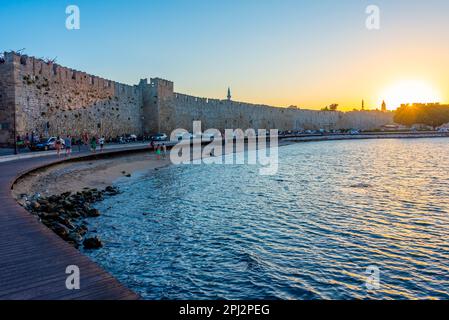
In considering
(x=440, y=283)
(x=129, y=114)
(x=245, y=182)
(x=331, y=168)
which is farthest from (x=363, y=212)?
(x=129, y=114)

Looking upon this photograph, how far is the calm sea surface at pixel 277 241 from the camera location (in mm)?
5840

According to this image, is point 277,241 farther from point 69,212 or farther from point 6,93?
point 6,93

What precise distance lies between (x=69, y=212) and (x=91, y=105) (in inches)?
824

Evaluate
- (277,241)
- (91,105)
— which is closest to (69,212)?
(277,241)

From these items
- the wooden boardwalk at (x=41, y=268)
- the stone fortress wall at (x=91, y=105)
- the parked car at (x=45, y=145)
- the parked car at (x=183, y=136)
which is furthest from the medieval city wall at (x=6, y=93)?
the parked car at (x=183, y=136)

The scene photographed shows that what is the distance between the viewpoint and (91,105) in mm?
29297

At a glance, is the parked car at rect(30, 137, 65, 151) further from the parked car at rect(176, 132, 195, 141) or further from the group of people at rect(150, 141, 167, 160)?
the parked car at rect(176, 132, 195, 141)

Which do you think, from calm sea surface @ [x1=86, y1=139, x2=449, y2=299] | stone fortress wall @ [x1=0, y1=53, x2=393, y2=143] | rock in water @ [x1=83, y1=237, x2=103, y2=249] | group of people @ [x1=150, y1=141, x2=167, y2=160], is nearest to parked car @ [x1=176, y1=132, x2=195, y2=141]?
stone fortress wall @ [x1=0, y1=53, x2=393, y2=143]

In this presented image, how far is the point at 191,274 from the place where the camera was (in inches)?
251

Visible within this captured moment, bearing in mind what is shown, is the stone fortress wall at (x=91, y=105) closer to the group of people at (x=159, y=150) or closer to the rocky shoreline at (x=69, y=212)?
the group of people at (x=159, y=150)
